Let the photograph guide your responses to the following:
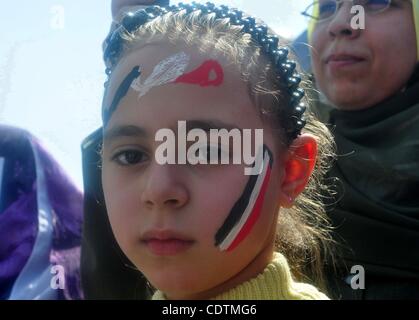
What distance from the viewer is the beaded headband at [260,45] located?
83cm

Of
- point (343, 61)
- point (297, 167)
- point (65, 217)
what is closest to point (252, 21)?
point (297, 167)

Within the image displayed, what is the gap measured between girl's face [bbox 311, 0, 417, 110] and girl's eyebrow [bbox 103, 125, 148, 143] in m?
0.55

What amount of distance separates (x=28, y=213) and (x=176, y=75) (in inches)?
28.7

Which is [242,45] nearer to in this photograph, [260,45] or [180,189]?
[260,45]

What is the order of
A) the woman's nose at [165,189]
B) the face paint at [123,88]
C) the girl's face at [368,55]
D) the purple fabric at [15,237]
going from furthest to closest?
1. the purple fabric at [15,237]
2. the girl's face at [368,55]
3. the face paint at [123,88]
4. the woman's nose at [165,189]

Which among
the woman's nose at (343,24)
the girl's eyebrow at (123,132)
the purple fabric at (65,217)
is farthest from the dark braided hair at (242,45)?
the purple fabric at (65,217)

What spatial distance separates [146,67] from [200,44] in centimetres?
9

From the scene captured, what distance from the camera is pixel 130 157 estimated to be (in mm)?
757

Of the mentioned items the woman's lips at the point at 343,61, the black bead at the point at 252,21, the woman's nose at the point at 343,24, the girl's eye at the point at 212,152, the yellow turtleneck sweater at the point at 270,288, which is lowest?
the yellow turtleneck sweater at the point at 270,288

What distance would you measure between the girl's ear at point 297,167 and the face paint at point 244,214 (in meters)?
0.06

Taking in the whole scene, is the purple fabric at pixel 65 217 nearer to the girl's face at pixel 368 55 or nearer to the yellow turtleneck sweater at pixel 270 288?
the yellow turtleneck sweater at pixel 270 288

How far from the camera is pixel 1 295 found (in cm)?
123

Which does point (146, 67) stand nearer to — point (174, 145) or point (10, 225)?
point (174, 145)

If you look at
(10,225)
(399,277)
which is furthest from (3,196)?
(399,277)
